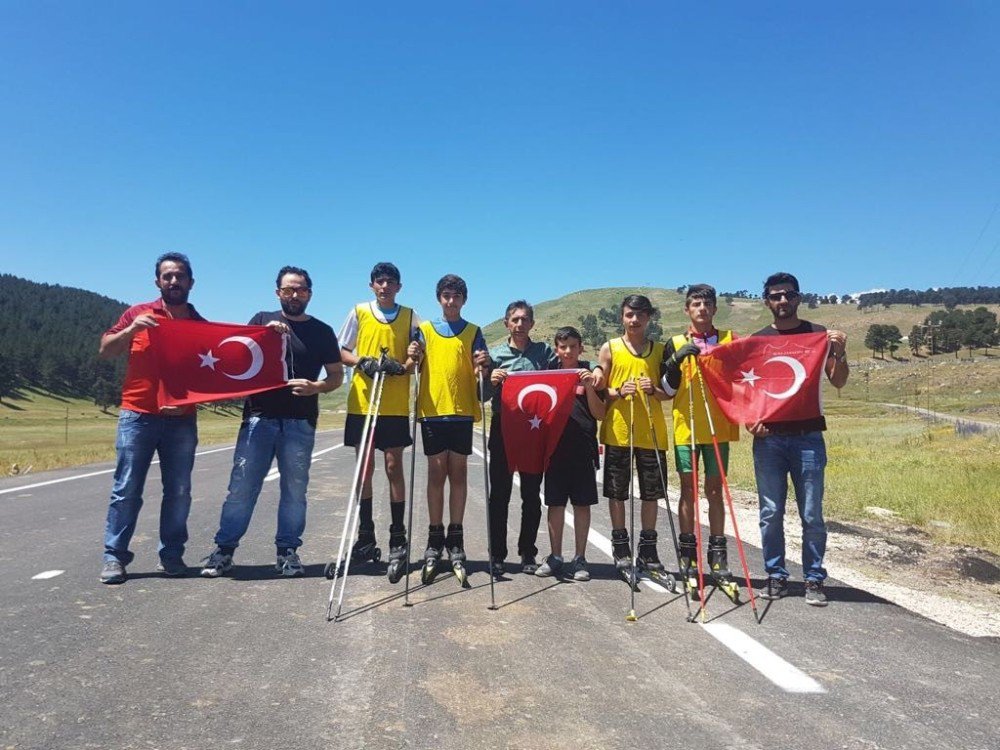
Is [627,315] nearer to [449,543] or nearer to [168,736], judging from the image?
[449,543]

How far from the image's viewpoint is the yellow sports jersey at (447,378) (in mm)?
5594

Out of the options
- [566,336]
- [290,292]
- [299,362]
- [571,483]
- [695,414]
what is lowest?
[571,483]

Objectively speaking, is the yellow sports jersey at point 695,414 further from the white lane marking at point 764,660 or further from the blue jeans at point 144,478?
the blue jeans at point 144,478

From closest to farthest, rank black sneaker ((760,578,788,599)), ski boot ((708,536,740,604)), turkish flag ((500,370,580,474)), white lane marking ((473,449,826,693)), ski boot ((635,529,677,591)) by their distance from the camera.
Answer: white lane marking ((473,449,826,693)) → black sneaker ((760,578,788,599)) → ski boot ((708,536,740,604)) → ski boot ((635,529,677,591)) → turkish flag ((500,370,580,474))

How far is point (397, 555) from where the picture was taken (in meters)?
5.50

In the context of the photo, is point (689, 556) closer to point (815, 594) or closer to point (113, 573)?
point (815, 594)

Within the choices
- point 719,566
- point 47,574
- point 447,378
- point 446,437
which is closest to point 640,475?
point 719,566

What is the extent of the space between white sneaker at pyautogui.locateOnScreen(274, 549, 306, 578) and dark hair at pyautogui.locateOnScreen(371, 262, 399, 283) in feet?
8.29

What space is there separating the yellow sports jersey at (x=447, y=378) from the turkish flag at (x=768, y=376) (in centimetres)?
202

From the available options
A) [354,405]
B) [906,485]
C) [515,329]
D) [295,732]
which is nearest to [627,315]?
[515,329]

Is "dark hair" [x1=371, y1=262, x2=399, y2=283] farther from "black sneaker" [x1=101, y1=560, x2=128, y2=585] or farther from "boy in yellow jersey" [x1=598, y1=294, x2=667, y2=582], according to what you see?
"black sneaker" [x1=101, y1=560, x2=128, y2=585]

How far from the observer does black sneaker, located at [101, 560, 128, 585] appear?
202 inches

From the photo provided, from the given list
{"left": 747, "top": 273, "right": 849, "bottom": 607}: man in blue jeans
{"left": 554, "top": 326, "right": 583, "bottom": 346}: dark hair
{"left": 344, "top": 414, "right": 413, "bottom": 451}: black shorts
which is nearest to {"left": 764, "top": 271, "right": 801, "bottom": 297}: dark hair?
{"left": 747, "top": 273, "right": 849, "bottom": 607}: man in blue jeans

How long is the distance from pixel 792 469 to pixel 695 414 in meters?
0.89
